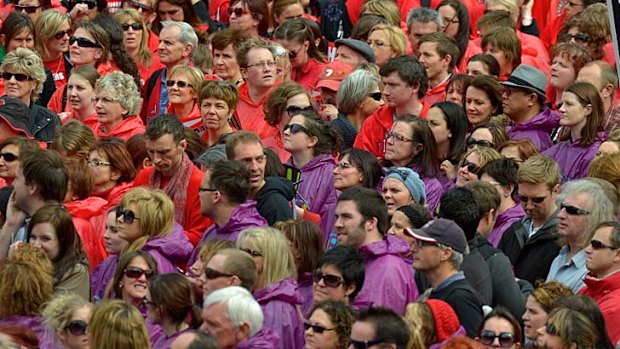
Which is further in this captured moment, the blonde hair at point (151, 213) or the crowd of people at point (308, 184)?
the blonde hair at point (151, 213)

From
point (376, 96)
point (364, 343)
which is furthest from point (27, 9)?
point (364, 343)

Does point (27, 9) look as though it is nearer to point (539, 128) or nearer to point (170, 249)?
point (539, 128)

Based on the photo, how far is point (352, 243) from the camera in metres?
11.2

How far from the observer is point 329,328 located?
9875mm

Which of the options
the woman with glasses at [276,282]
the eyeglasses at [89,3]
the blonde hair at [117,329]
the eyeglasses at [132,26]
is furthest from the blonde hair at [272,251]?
the eyeglasses at [89,3]

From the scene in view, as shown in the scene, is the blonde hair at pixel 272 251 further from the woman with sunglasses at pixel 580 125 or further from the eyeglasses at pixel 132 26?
the eyeglasses at pixel 132 26

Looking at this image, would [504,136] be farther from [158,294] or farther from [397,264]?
[158,294]

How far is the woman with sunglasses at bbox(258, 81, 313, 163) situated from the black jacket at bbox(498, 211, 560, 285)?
234cm

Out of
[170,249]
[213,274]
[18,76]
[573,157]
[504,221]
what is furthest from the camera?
[18,76]

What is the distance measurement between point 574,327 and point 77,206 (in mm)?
3997

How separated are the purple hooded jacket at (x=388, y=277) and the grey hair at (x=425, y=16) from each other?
237 inches

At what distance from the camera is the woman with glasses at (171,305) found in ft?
33.6

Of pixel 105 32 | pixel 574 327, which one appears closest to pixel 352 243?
pixel 574 327

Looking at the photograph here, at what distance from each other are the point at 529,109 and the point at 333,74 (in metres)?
1.91
